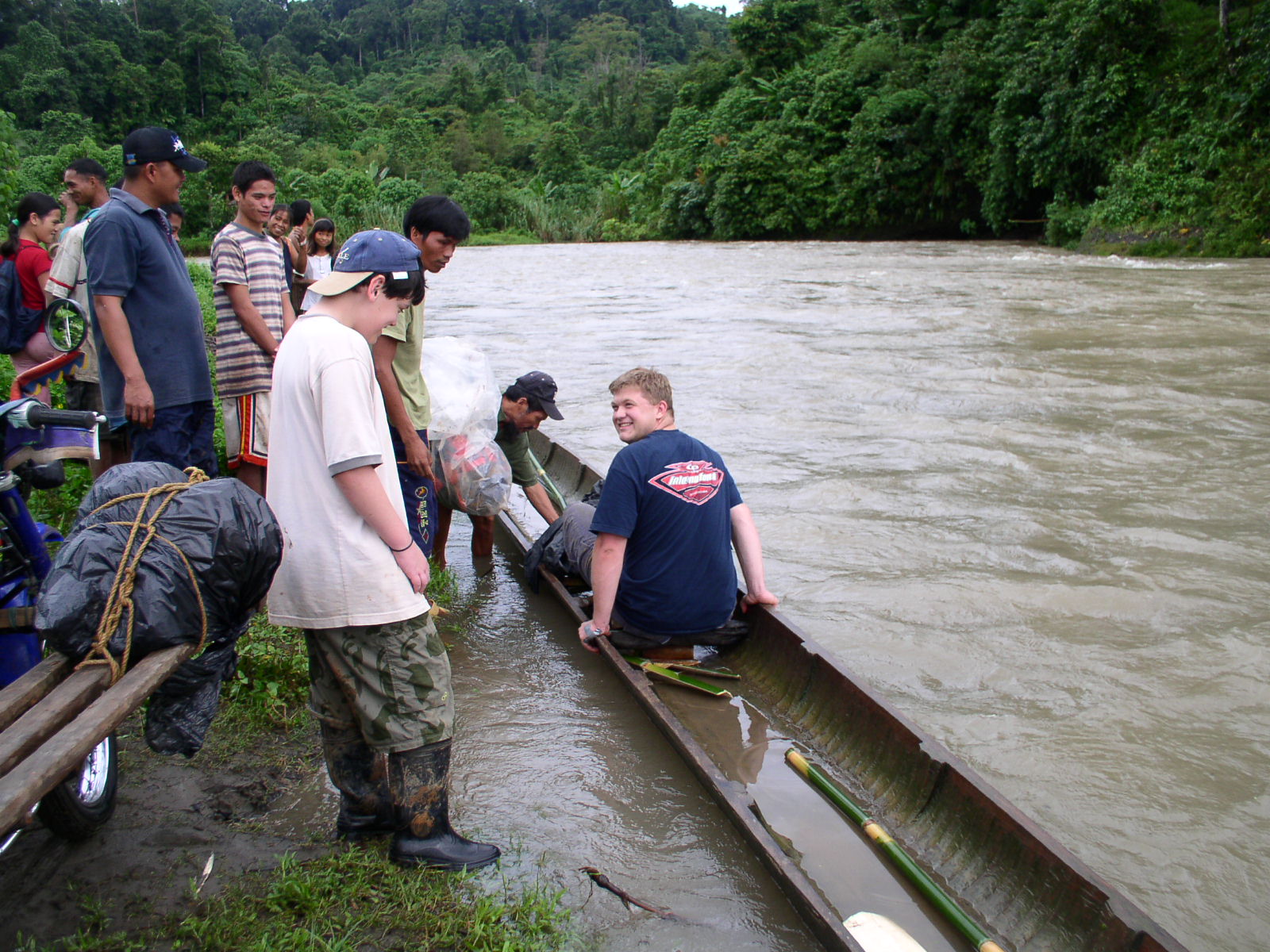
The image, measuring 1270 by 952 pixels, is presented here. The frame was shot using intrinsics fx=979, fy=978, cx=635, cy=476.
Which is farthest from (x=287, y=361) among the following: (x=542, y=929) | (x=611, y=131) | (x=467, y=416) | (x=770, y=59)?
(x=611, y=131)

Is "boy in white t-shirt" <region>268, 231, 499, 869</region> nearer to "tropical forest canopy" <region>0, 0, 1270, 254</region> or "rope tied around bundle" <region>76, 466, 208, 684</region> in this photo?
"rope tied around bundle" <region>76, 466, 208, 684</region>

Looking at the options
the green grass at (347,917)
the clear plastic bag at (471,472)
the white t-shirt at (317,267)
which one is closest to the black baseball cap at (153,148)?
the clear plastic bag at (471,472)

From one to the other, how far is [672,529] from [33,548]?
81.5 inches

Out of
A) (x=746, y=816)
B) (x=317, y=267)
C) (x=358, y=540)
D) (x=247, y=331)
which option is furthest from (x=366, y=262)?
(x=317, y=267)

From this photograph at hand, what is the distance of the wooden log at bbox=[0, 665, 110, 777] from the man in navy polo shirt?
1791 millimetres

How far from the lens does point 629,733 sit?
12.1 ft

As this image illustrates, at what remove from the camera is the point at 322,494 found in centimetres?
230

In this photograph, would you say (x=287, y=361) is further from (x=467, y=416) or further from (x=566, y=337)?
(x=566, y=337)

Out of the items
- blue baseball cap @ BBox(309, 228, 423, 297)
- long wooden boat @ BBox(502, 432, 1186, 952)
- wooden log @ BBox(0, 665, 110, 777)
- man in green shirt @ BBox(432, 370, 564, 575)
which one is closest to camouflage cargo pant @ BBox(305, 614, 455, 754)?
wooden log @ BBox(0, 665, 110, 777)

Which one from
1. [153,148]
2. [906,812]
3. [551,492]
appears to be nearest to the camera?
[906,812]

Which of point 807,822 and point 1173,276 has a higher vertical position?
point 1173,276

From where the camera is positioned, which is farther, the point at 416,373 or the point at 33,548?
the point at 416,373

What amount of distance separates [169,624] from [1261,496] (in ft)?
22.4

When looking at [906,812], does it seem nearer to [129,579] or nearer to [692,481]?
[692,481]
